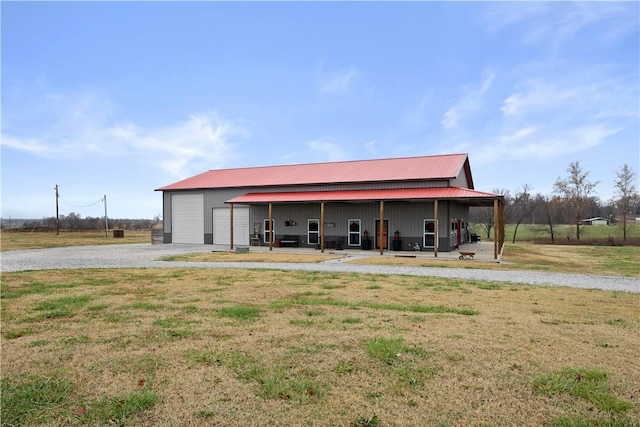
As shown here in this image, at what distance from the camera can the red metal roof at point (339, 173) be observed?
24.6m

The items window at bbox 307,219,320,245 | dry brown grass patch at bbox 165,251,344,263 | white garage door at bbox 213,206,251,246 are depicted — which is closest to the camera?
dry brown grass patch at bbox 165,251,344,263

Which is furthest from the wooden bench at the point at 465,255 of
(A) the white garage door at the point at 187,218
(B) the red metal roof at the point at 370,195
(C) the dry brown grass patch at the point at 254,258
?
(A) the white garage door at the point at 187,218

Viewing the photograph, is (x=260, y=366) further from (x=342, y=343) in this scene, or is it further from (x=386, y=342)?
(x=386, y=342)

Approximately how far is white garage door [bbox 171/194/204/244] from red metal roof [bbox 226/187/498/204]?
5.05 m

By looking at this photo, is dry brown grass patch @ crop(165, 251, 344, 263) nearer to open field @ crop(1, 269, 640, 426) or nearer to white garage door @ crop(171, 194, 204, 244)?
open field @ crop(1, 269, 640, 426)

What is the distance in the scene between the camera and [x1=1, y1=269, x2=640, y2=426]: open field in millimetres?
3477

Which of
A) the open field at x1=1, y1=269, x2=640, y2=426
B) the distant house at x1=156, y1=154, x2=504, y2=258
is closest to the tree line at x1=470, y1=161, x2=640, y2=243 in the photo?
the distant house at x1=156, y1=154, x2=504, y2=258

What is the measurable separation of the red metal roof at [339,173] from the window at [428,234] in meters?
2.60

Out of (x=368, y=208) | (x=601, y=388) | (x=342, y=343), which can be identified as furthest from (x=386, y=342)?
(x=368, y=208)

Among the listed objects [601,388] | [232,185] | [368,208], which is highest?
[232,185]

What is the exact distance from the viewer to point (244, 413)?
3.44 meters

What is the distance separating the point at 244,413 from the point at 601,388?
3490 millimetres

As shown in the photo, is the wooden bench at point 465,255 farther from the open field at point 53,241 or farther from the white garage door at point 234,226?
the open field at point 53,241

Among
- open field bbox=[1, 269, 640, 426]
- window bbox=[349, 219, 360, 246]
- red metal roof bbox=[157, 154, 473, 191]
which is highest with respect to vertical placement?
red metal roof bbox=[157, 154, 473, 191]
